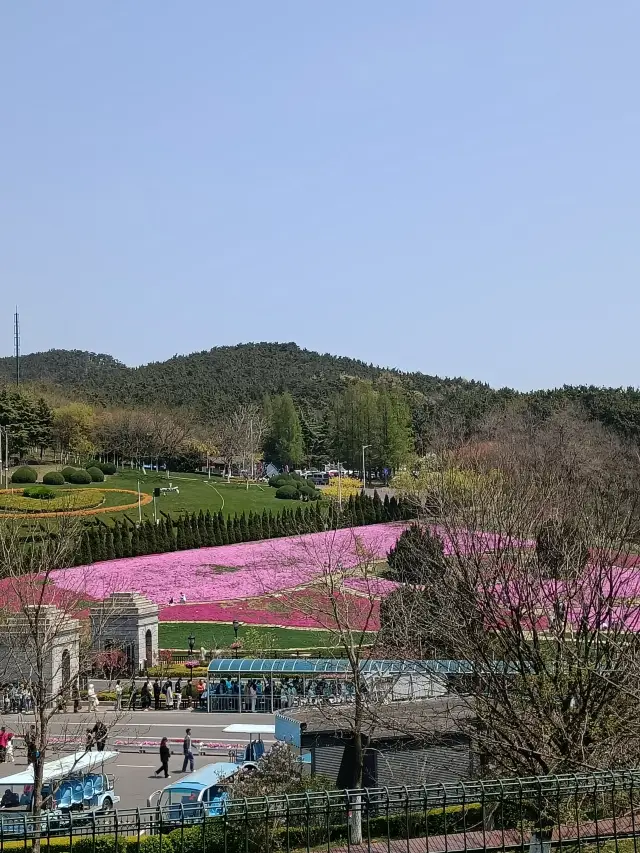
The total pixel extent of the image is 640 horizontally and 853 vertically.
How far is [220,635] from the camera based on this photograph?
3869cm

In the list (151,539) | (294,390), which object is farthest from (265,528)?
(294,390)

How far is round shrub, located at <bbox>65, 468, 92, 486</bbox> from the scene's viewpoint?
238ft

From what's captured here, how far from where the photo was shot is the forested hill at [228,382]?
134125 mm

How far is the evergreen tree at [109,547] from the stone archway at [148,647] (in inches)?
658

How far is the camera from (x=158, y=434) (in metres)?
94.7

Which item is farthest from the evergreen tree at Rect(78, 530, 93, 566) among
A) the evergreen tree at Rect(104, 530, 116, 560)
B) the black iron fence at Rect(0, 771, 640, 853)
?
the black iron fence at Rect(0, 771, 640, 853)

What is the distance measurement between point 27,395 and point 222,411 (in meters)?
43.5

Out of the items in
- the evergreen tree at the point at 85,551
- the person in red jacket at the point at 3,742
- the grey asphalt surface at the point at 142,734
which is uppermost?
the evergreen tree at the point at 85,551

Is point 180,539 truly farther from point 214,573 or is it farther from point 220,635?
point 220,635

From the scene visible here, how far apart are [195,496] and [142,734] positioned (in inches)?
1838

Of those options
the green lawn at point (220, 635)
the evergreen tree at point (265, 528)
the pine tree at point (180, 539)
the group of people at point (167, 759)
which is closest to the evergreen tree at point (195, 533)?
the pine tree at point (180, 539)

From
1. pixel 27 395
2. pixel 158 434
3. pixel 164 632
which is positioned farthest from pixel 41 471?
pixel 164 632

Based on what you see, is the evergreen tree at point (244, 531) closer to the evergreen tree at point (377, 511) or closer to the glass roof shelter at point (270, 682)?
the evergreen tree at point (377, 511)

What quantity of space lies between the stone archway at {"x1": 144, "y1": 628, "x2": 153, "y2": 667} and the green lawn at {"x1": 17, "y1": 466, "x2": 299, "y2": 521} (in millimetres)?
26831
